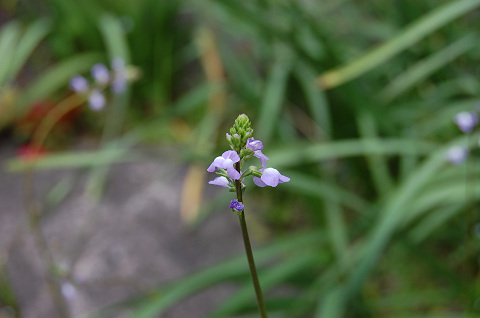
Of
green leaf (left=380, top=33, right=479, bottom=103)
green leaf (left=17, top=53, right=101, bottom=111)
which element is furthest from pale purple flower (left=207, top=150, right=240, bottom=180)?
green leaf (left=17, top=53, right=101, bottom=111)

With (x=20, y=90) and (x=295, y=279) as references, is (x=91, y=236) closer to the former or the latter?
(x=295, y=279)

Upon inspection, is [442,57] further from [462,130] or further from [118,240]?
[118,240]

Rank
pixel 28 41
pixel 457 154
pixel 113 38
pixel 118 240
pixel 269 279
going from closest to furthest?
pixel 457 154
pixel 269 279
pixel 118 240
pixel 113 38
pixel 28 41

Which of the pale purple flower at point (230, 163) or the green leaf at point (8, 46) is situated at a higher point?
the green leaf at point (8, 46)

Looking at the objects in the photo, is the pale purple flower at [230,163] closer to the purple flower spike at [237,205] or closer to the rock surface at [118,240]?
the purple flower spike at [237,205]

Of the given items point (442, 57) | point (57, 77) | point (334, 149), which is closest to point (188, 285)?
point (334, 149)

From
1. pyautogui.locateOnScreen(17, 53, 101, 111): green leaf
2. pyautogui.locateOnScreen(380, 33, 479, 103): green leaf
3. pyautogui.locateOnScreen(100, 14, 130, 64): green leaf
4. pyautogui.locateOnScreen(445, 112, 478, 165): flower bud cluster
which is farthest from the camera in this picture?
pyautogui.locateOnScreen(17, 53, 101, 111): green leaf

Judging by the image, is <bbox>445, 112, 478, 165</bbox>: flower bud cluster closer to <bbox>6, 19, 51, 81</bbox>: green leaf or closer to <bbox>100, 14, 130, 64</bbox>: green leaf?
<bbox>100, 14, 130, 64</bbox>: green leaf

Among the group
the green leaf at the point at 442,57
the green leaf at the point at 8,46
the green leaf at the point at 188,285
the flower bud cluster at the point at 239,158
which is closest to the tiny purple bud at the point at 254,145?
the flower bud cluster at the point at 239,158
